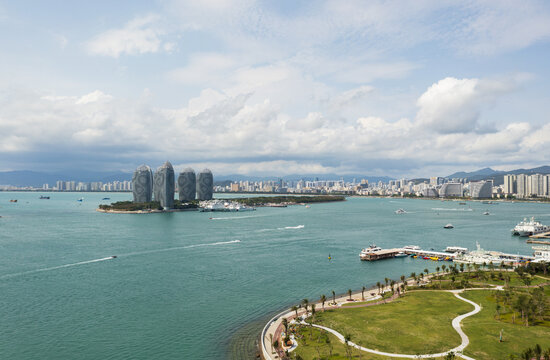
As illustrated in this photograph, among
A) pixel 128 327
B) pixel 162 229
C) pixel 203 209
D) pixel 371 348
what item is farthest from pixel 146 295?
pixel 203 209

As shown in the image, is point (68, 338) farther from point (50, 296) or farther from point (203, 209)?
point (203, 209)

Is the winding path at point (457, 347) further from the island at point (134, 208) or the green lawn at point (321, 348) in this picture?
the island at point (134, 208)

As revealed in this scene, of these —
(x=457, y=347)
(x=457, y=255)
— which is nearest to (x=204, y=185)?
(x=457, y=255)

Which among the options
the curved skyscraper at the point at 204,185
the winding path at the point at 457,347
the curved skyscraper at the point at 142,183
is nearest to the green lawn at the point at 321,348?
the winding path at the point at 457,347

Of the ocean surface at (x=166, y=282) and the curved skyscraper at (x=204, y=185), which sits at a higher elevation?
the curved skyscraper at (x=204, y=185)

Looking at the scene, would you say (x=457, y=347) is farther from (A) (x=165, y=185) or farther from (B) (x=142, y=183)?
(B) (x=142, y=183)

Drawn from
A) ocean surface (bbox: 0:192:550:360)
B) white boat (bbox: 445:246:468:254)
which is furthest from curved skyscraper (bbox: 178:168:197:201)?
white boat (bbox: 445:246:468:254)
